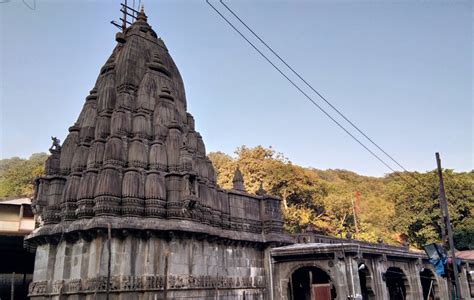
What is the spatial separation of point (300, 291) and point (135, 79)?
54.6 ft

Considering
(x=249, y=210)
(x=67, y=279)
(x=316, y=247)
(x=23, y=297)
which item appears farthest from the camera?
(x=23, y=297)

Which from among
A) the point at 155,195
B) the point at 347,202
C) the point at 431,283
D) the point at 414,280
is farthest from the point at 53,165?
the point at 347,202

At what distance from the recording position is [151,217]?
15.5 metres

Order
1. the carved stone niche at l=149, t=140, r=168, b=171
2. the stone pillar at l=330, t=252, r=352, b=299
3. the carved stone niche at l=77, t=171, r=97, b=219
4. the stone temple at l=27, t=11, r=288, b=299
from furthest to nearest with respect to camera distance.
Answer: the stone pillar at l=330, t=252, r=352, b=299
the carved stone niche at l=149, t=140, r=168, b=171
the carved stone niche at l=77, t=171, r=97, b=219
the stone temple at l=27, t=11, r=288, b=299

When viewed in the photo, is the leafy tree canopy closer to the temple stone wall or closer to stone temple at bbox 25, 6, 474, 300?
stone temple at bbox 25, 6, 474, 300

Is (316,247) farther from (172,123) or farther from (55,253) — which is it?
(55,253)

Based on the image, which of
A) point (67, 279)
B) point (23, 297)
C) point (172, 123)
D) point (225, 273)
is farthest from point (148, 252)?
point (23, 297)

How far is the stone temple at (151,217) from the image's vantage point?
14.8m

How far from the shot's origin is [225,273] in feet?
59.6

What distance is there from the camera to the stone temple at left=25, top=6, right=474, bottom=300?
583 inches

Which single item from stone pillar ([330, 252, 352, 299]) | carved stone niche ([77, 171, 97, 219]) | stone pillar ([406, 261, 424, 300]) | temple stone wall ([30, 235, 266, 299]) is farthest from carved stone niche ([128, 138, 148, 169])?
stone pillar ([406, 261, 424, 300])

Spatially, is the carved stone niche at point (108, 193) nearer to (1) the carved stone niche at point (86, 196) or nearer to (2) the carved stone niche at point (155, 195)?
(1) the carved stone niche at point (86, 196)

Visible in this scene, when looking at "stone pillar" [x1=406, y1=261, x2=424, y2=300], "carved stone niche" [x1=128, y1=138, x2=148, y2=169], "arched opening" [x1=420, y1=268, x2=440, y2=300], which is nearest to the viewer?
"carved stone niche" [x1=128, y1=138, x2=148, y2=169]

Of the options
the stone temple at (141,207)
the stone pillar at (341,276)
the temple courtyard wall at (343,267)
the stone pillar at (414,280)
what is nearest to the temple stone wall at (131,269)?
the stone temple at (141,207)
